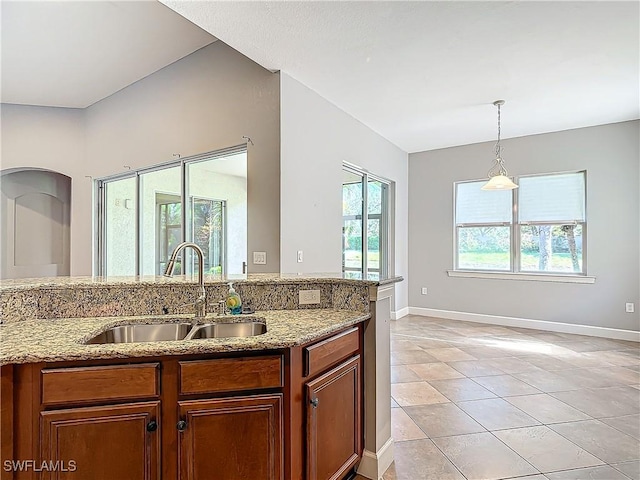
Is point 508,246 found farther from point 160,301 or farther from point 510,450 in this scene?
point 160,301

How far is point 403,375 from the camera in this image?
3.57 metres

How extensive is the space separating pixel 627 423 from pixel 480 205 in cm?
379

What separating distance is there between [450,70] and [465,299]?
152 inches

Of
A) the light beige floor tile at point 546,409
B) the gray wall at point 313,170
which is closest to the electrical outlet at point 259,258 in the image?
the gray wall at point 313,170

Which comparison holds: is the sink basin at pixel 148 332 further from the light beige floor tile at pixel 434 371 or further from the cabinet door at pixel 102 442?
the light beige floor tile at pixel 434 371

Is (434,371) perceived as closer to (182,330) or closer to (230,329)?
(230,329)

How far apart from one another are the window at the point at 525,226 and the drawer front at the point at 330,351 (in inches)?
180

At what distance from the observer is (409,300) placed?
21.6ft

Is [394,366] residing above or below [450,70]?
below

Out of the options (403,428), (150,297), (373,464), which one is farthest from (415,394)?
(150,297)

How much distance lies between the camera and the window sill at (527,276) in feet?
16.6

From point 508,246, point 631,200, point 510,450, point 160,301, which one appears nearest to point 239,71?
Answer: point 160,301

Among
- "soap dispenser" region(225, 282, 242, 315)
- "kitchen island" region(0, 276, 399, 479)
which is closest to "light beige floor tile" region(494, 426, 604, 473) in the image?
"kitchen island" region(0, 276, 399, 479)

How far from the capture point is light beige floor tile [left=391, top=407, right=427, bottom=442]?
2453 millimetres
